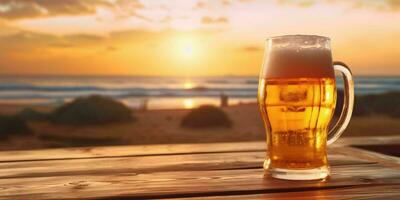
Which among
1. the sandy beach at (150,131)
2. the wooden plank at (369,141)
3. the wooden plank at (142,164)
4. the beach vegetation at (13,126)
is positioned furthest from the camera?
the beach vegetation at (13,126)

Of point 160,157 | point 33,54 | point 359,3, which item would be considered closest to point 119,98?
point 33,54

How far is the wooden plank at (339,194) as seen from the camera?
2.44 ft

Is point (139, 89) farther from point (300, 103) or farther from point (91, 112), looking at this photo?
point (300, 103)

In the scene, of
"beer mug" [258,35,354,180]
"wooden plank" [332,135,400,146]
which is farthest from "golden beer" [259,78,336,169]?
"wooden plank" [332,135,400,146]

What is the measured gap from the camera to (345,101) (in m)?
0.91

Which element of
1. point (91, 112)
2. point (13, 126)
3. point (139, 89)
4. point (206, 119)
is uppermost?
point (139, 89)

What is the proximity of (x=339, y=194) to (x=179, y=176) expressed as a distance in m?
0.28

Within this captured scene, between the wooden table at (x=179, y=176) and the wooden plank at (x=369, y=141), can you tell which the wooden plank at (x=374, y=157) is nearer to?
the wooden table at (x=179, y=176)

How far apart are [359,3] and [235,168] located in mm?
9770

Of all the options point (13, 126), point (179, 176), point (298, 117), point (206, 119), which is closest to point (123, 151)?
point (179, 176)

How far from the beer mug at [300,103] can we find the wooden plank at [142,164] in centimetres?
14

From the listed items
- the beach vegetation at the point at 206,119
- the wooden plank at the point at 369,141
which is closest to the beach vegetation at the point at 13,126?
the beach vegetation at the point at 206,119

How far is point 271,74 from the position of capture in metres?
0.90

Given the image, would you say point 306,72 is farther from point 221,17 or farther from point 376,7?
point 221,17
